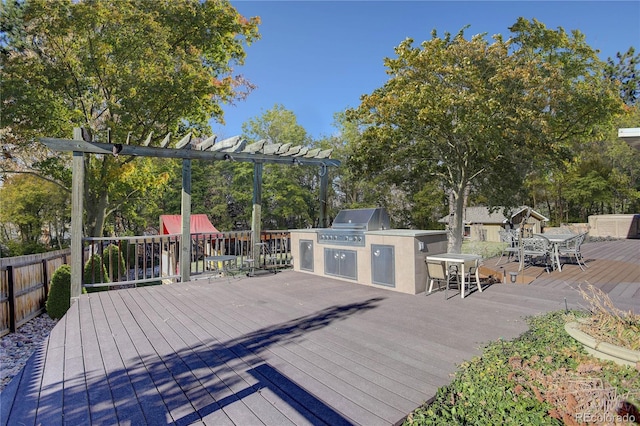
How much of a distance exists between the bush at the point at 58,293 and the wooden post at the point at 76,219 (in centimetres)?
147

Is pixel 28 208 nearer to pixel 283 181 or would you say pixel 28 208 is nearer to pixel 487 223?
pixel 283 181

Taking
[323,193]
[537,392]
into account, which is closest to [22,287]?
[323,193]

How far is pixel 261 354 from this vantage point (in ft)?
9.90

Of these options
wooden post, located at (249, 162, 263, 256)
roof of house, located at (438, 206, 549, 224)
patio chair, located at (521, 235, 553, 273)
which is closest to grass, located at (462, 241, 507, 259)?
patio chair, located at (521, 235, 553, 273)

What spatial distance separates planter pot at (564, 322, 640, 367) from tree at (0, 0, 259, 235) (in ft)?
29.7

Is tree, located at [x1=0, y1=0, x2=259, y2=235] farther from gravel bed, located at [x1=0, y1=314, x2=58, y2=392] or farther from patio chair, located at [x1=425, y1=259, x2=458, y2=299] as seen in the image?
patio chair, located at [x1=425, y1=259, x2=458, y2=299]

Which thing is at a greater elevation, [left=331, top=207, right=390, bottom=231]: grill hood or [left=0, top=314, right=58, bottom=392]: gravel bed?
[left=331, top=207, right=390, bottom=231]: grill hood

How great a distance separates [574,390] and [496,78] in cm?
886

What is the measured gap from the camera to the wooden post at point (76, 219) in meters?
5.39

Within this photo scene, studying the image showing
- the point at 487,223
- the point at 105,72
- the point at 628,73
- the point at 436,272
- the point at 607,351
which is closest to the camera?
the point at 607,351

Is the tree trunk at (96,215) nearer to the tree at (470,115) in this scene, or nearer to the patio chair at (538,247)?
the tree at (470,115)

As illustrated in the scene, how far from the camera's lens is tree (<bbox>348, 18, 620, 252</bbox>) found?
346 inches

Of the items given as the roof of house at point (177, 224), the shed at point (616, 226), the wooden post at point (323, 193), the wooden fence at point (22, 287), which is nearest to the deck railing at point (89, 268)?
the wooden fence at point (22, 287)

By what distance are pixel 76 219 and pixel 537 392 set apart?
6.40 metres
